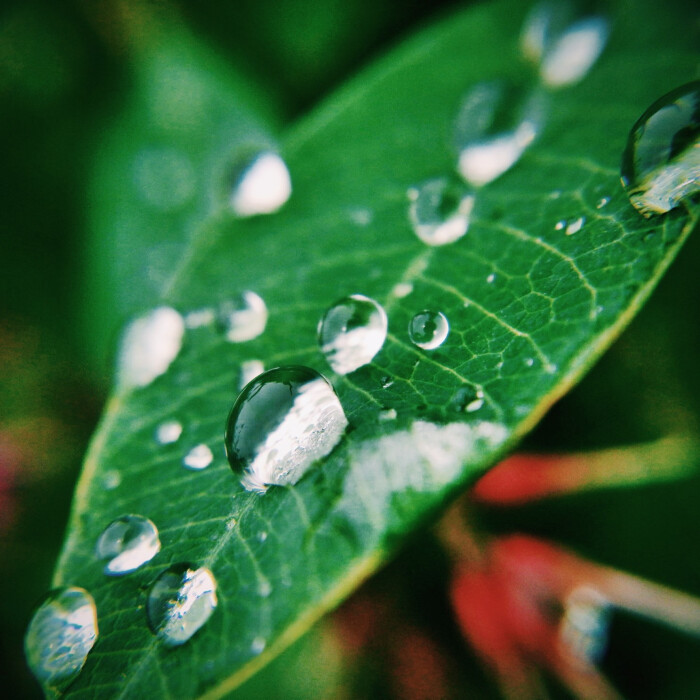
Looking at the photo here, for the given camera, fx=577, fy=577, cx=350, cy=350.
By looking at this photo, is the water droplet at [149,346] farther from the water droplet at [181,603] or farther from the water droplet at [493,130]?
the water droplet at [493,130]

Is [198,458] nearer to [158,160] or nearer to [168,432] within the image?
[168,432]

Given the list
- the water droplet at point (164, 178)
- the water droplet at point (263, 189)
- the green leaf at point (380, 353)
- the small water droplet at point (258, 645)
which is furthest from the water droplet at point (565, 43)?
the small water droplet at point (258, 645)

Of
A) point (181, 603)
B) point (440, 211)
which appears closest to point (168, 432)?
point (181, 603)

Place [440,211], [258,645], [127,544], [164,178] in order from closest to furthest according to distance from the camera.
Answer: [258,645], [127,544], [440,211], [164,178]

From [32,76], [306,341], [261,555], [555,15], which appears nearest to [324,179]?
[306,341]

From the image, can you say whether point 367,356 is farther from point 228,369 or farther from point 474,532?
point 474,532
